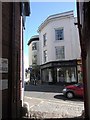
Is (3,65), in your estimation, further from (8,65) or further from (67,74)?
(67,74)

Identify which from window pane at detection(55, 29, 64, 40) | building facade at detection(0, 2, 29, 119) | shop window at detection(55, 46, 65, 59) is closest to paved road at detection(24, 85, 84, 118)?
building facade at detection(0, 2, 29, 119)

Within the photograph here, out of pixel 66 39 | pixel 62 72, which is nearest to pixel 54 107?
pixel 62 72

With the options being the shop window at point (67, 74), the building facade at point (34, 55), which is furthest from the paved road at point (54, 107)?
the building facade at point (34, 55)

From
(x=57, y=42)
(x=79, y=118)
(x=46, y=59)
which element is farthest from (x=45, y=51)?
(x=79, y=118)

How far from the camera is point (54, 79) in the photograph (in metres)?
35.2

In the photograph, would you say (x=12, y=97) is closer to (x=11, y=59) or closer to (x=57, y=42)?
(x=11, y=59)

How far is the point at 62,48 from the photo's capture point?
3494 cm

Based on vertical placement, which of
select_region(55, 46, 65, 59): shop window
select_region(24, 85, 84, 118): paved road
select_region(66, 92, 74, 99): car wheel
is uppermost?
select_region(55, 46, 65, 59): shop window

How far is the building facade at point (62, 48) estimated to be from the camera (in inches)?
1331

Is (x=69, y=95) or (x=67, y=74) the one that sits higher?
(x=67, y=74)

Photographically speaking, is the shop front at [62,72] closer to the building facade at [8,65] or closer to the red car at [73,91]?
the red car at [73,91]

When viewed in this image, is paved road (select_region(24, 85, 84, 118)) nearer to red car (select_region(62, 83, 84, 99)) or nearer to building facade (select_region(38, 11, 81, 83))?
red car (select_region(62, 83, 84, 99))

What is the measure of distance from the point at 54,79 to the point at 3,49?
88.6ft

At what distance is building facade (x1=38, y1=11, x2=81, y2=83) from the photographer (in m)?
33.8
